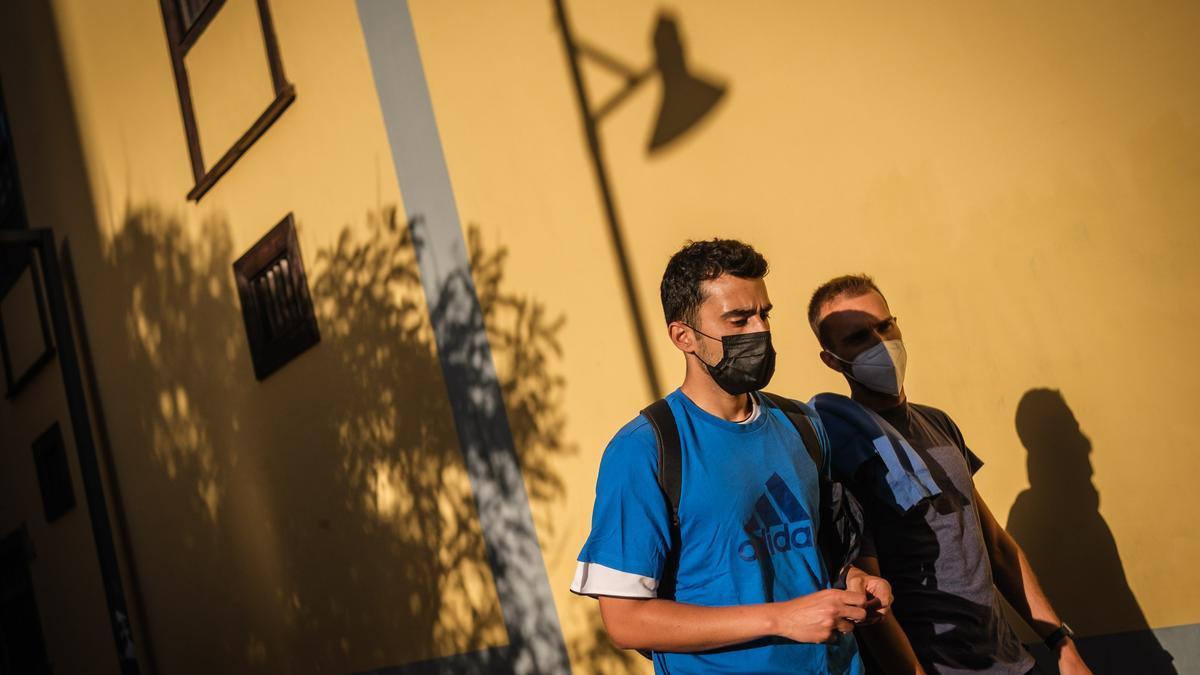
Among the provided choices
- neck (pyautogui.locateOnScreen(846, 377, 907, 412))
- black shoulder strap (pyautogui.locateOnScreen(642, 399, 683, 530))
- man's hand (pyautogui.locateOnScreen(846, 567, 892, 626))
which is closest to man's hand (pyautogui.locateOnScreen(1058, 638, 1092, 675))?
neck (pyautogui.locateOnScreen(846, 377, 907, 412))

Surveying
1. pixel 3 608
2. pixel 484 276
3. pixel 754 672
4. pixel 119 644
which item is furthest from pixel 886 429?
pixel 3 608

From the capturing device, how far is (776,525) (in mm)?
2582

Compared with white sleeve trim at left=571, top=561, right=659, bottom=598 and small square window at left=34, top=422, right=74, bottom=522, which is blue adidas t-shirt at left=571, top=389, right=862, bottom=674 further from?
small square window at left=34, top=422, right=74, bottom=522

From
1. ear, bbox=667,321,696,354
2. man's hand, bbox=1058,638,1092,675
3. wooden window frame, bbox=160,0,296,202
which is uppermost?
wooden window frame, bbox=160,0,296,202

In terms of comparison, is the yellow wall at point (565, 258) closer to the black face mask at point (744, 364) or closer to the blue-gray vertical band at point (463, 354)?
the blue-gray vertical band at point (463, 354)

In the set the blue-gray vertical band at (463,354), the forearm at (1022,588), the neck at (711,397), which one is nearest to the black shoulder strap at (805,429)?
the neck at (711,397)

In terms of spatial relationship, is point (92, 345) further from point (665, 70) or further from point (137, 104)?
point (665, 70)

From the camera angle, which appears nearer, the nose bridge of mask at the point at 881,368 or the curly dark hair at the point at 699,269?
the curly dark hair at the point at 699,269

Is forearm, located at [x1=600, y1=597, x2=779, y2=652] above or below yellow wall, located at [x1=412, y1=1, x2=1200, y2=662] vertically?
below

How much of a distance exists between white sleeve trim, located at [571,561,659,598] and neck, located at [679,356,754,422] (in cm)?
51

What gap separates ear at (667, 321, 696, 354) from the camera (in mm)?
2840

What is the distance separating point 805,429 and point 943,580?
651 mm

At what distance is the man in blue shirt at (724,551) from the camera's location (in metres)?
2.42

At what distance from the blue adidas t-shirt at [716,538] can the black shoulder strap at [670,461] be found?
0.05ft
